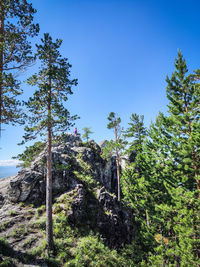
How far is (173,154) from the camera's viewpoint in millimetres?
9430

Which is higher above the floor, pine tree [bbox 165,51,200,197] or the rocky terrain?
pine tree [bbox 165,51,200,197]

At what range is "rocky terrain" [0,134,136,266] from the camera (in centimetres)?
1016

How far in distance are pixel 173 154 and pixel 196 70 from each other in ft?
31.6


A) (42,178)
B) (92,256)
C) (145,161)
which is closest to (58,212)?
(42,178)

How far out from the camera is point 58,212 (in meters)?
13.4

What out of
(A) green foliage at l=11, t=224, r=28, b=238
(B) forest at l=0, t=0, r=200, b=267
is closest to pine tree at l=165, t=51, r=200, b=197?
(B) forest at l=0, t=0, r=200, b=267

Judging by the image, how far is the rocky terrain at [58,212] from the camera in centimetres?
1016

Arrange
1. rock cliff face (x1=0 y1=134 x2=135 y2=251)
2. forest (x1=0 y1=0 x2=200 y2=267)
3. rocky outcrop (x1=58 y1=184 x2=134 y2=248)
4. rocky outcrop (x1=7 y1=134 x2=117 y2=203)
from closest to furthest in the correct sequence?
forest (x1=0 y1=0 x2=200 y2=267) → rocky outcrop (x1=58 y1=184 x2=134 y2=248) → rock cliff face (x1=0 y1=134 x2=135 y2=251) → rocky outcrop (x1=7 y1=134 x2=117 y2=203)

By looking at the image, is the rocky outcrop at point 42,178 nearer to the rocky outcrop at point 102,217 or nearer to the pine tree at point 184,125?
the rocky outcrop at point 102,217

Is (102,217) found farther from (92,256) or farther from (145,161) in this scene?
(145,161)

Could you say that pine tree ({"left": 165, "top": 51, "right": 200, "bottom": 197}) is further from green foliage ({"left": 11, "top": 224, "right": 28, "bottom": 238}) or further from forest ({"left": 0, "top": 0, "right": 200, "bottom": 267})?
green foliage ({"left": 11, "top": 224, "right": 28, "bottom": 238})

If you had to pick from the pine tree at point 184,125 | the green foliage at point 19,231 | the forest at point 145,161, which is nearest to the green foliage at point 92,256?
the forest at point 145,161

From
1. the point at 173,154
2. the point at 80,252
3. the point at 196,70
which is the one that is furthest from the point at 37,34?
the point at 80,252

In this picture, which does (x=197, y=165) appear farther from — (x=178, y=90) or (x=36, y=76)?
(x=36, y=76)
